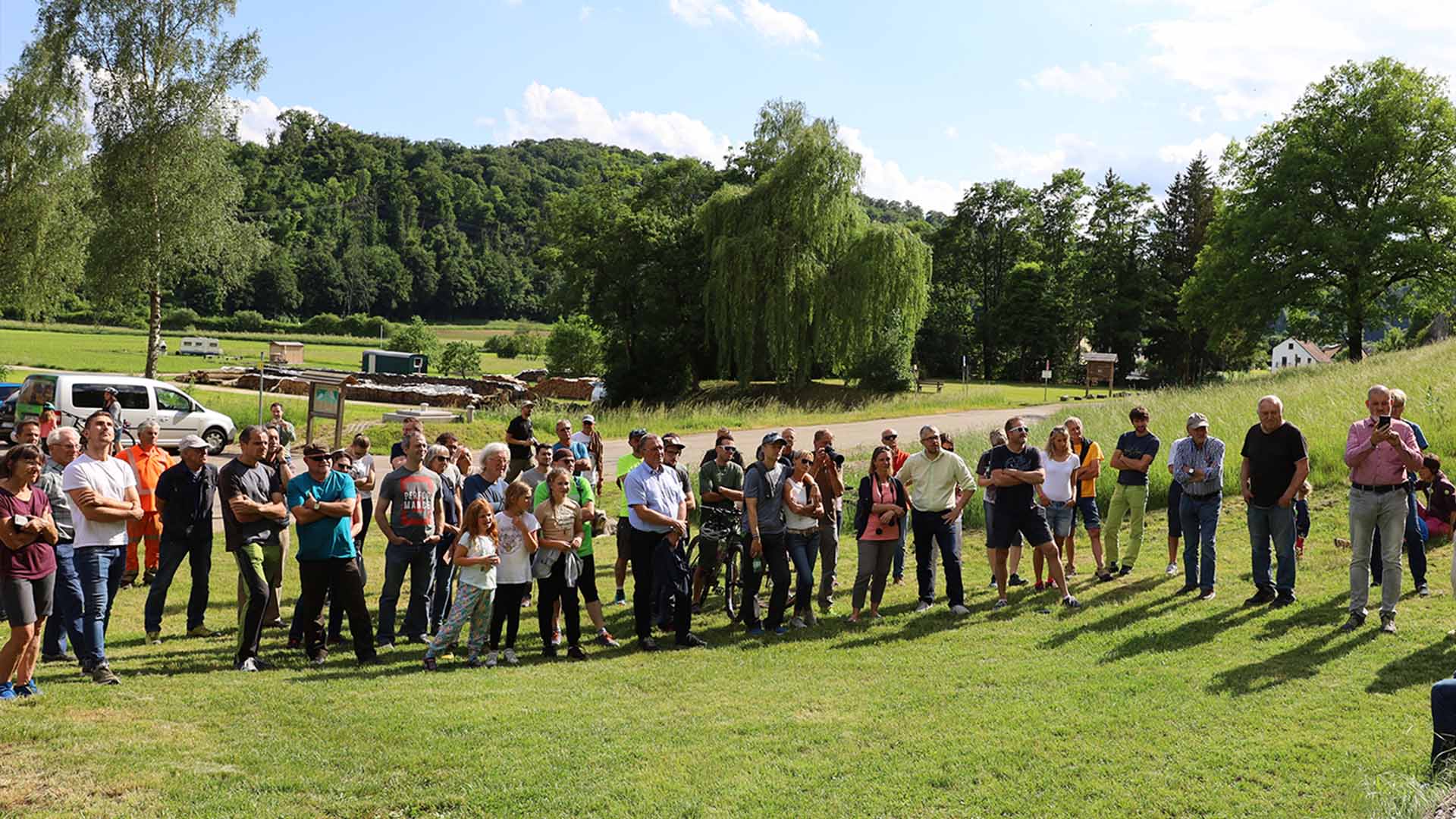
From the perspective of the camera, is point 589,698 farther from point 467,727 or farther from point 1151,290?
point 1151,290

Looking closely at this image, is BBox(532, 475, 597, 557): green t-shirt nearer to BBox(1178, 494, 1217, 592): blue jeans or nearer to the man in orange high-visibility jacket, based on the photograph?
the man in orange high-visibility jacket

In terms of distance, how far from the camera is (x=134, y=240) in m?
28.9

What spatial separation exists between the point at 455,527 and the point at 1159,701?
19.4 ft

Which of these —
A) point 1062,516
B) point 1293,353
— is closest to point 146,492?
point 1062,516

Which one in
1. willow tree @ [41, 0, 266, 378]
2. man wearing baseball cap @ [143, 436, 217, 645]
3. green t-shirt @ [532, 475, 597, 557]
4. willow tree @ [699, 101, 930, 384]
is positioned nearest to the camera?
green t-shirt @ [532, 475, 597, 557]

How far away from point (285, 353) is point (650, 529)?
A: 63.9 m

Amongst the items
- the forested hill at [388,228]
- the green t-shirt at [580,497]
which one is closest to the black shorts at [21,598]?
the green t-shirt at [580,497]

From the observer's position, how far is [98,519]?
302 inches

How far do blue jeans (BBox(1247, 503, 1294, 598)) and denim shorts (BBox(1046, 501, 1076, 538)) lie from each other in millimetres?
1781

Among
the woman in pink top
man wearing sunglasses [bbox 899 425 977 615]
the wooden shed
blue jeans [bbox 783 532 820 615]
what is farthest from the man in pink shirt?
the wooden shed

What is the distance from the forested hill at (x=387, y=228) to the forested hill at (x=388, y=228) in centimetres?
18

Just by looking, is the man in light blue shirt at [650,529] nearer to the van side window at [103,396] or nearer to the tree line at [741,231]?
the van side window at [103,396]

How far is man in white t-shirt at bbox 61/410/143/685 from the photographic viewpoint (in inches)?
289

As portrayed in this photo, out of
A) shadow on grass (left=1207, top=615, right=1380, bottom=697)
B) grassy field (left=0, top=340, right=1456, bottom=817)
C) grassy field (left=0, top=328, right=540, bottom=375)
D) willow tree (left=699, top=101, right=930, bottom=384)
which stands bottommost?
grassy field (left=0, top=340, right=1456, bottom=817)
